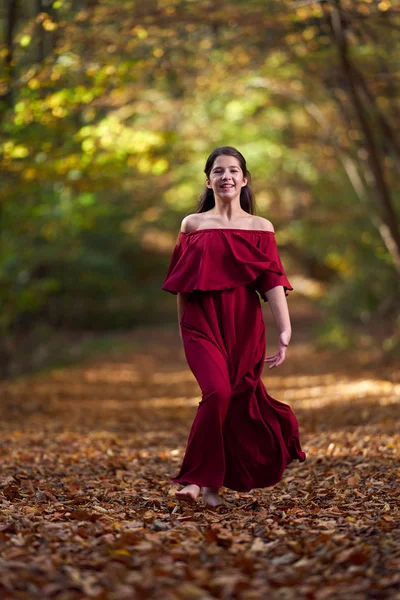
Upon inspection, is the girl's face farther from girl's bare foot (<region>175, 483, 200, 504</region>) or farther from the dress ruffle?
girl's bare foot (<region>175, 483, 200, 504</region>)

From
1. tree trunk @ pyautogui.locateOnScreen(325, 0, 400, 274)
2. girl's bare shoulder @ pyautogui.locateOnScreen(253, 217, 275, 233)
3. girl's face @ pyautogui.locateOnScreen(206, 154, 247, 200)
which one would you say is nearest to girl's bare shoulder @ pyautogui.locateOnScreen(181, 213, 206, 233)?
girl's face @ pyautogui.locateOnScreen(206, 154, 247, 200)

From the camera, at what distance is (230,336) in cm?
515

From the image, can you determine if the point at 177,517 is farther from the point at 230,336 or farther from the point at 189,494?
the point at 230,336

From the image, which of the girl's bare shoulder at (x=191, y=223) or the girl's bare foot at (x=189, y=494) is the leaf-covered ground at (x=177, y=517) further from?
the girl's bare shoulder at (x=191, y=223)

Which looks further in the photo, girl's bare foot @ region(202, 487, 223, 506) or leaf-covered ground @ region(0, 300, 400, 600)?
girl's bare foot @ region(202, 487, 223, 506)

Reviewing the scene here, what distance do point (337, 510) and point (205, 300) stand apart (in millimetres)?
1369

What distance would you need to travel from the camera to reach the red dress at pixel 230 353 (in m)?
5.05

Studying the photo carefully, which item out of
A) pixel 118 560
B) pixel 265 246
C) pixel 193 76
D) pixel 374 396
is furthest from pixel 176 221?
pixel 118 560

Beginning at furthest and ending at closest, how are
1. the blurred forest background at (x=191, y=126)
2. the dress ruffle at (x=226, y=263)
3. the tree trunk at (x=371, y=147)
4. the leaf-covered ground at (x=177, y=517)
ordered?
the tree trunk at (x=371, y=147) → the blurred forest background at (x=191, y=126) → the dress ruffle at (x=226, y=263) → the leaf-covered ground at (x=177, y=517)

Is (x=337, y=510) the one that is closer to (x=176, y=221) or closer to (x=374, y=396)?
(x=374, y=396)

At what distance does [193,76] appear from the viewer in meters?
13.8

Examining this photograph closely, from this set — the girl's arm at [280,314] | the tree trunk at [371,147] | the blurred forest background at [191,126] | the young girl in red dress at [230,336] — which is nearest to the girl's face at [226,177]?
the young girl in red dress at [230,336]

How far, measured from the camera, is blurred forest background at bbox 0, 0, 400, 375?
32.2 feet

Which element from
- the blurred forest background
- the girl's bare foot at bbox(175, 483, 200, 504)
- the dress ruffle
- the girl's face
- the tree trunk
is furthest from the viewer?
the tree trunk
